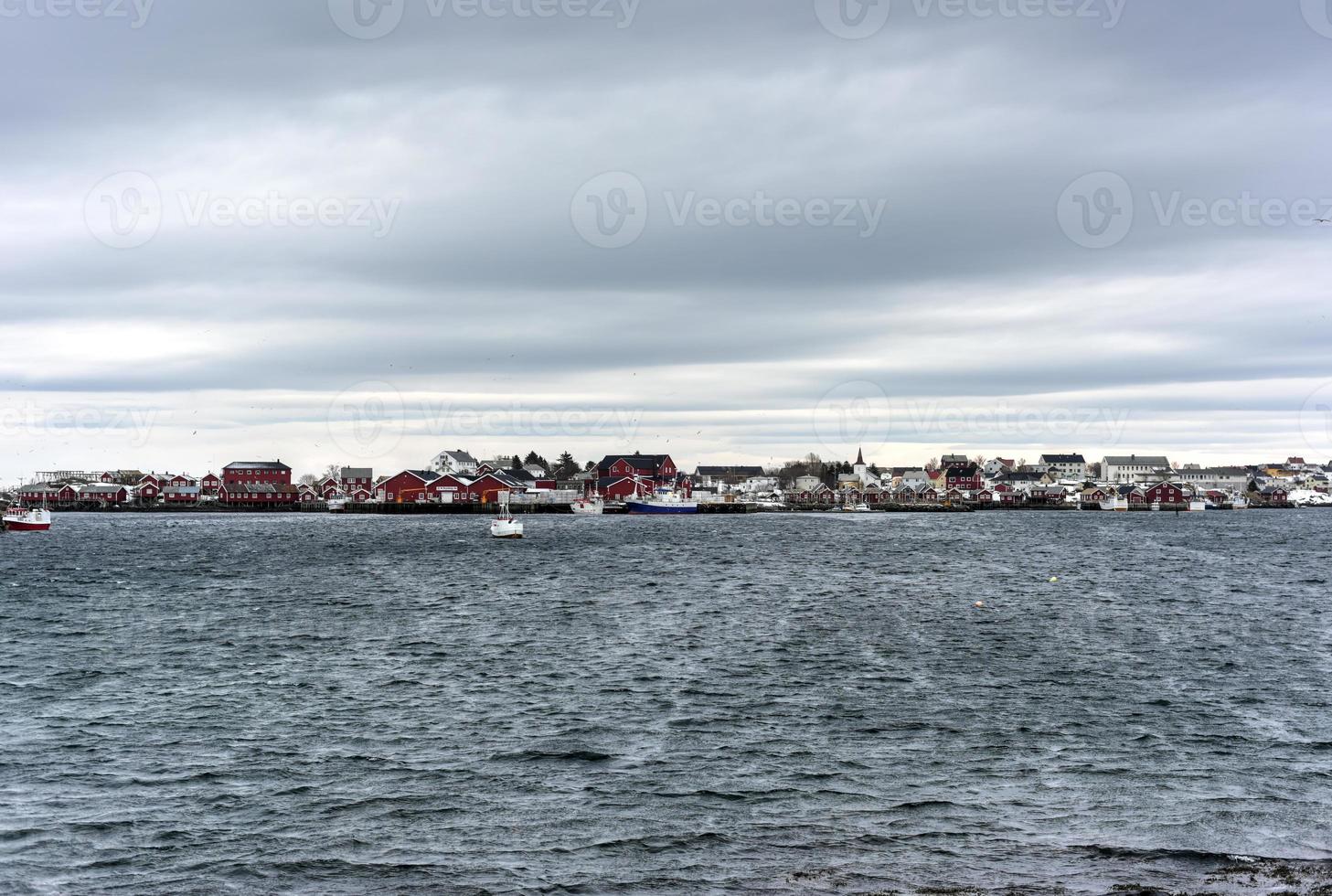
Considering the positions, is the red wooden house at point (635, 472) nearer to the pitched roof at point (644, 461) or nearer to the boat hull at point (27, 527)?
the pitched roof at point (644, 461)

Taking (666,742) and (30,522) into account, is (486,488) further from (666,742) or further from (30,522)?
(666,742)

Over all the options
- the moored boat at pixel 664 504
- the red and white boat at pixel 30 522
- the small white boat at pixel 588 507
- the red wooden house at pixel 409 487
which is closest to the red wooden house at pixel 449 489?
the red wooden house at pixel 409 487

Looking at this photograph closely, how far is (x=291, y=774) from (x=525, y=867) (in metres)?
6.29

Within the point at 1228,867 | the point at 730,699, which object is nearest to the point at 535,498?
the point at 730,699

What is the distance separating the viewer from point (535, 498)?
190 m

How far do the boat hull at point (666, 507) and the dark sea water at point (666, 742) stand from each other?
412 ft

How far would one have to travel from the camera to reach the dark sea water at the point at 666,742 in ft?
48.2

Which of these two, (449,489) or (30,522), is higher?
(449,489)

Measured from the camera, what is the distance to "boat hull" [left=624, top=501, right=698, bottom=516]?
175000 millimetres

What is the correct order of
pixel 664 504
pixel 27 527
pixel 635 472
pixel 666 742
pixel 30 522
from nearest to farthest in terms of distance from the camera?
1. pixel 666 742
2. pixel 27 527
3. pixel 30 522
4. pixel 664 504
5. pixel 635 472

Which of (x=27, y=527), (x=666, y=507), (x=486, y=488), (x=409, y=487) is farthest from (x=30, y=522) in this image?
(x=666, y=507)

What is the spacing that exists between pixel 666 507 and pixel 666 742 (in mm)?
153531

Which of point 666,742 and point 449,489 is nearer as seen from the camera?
point 666,742

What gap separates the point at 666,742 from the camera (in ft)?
69.4
